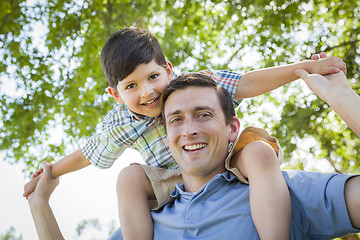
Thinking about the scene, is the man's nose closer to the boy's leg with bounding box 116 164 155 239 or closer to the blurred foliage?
the boy's leg with bounding box 116 164 155 239

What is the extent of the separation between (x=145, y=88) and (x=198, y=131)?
0.42m

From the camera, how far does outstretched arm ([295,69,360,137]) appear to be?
1.35m

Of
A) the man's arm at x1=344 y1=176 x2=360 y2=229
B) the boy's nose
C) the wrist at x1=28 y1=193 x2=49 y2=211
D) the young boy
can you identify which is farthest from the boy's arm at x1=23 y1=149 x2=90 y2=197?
the man's arm at x1=344 y1=176 x2=360 y2=229

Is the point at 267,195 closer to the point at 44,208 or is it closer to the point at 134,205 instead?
the point at 134,205

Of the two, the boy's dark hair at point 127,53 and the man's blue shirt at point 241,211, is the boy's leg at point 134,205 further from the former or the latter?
the boy's dark hair at point 127,53

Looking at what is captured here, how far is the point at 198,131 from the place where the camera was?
62.9 inches

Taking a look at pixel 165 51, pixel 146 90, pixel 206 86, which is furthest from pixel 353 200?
pixel 165 51

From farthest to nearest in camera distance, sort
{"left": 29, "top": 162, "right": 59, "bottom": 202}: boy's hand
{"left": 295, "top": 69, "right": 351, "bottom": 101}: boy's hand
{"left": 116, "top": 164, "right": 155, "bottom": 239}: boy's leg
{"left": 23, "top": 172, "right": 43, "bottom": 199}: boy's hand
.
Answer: {"left": 23, "top": 172, "right": 43, "bottom": 199}: boy's hand, {"left": 29, "top": 162, "right": 59, "bottom": 202}: boy's hand, {"left": 116, "top": 164, "right": 155, "bottom": 239}: boy's leg, {"left": 295, "top": 69, "right": 351, "bottom": 101}: boy's hand

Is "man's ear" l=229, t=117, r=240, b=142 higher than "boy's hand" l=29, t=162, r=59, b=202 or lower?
higher

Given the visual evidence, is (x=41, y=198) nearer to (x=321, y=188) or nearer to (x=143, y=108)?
(x=143, y=108)

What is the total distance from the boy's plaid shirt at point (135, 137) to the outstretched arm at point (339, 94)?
15.8 inches

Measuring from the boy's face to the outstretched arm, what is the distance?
646 millimetres

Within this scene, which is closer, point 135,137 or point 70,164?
point 135,137

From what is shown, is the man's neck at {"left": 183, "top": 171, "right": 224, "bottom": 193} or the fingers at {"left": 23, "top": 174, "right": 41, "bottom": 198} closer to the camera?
the man's neck at {"left": 183, "top": 171, "right": 224, "bottom": 193}
